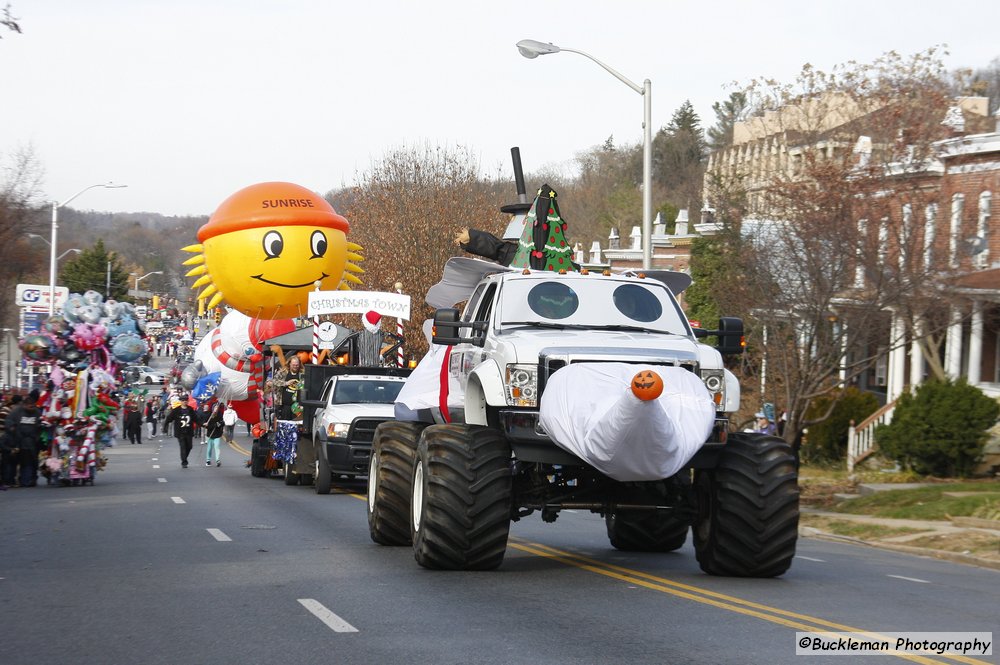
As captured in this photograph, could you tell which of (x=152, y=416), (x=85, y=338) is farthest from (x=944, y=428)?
(x=152, y=416)

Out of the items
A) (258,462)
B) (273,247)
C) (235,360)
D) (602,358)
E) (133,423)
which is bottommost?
(133,423)

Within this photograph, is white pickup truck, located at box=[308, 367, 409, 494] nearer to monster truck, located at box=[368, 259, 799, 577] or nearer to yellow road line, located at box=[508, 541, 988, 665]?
yellow road line, located at box=[508, 541, 988, 665]

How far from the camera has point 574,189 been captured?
102 m

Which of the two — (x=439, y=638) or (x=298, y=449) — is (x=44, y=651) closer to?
(x=439, y=638)

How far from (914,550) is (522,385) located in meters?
7.86

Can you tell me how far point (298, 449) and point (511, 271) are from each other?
44.9 feet

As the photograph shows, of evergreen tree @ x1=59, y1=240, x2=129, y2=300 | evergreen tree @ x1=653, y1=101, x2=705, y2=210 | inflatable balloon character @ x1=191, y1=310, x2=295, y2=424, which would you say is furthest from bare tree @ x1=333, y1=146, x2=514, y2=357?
evergreen tree @ x1=59, y1=240, x2=129, y2=300

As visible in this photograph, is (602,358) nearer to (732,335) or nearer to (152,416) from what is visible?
(732,335)

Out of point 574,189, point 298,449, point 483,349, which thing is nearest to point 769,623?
point 483,349

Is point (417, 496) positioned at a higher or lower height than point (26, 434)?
higher

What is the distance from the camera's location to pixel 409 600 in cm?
1061

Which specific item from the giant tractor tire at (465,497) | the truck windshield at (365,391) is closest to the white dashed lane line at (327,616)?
the giant tractor tire at (465,497)

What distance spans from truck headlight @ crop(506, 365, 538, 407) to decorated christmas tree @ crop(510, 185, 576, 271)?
13.2ft

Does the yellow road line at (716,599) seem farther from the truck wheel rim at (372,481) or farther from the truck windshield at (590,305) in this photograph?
the truck windshield at (590,305)
